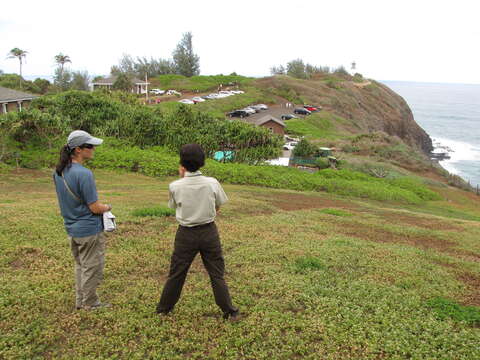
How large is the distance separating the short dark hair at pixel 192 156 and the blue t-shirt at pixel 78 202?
114cm

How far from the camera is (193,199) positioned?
484cm

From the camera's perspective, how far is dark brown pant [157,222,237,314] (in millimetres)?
4898

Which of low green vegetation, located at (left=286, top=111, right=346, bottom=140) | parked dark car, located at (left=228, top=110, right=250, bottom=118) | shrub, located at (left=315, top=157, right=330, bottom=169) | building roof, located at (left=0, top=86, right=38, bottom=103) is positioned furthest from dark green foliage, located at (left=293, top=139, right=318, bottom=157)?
building roof, located at (left=0, top=86, right=38, bottom=103)

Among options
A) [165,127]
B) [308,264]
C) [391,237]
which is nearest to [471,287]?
[308,264]

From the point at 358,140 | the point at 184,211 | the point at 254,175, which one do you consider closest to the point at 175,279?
the point at 184,211

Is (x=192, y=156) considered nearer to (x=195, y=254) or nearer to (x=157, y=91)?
(x=195, y=254)

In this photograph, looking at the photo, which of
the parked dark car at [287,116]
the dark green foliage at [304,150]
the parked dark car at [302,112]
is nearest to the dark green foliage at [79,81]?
the parked dark car at [287,116]

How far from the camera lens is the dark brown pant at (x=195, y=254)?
4.90 metres

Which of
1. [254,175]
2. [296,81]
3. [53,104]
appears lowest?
[254,175]

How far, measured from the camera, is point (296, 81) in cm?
10175

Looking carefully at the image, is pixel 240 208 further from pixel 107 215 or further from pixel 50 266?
pixel 107 215

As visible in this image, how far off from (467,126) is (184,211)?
155m

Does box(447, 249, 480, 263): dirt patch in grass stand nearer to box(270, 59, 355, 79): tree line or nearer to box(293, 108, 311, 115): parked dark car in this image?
box(293, 108, 311, 115): parked dark car

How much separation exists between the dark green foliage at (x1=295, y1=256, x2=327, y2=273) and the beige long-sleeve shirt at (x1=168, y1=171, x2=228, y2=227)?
3.31 m
